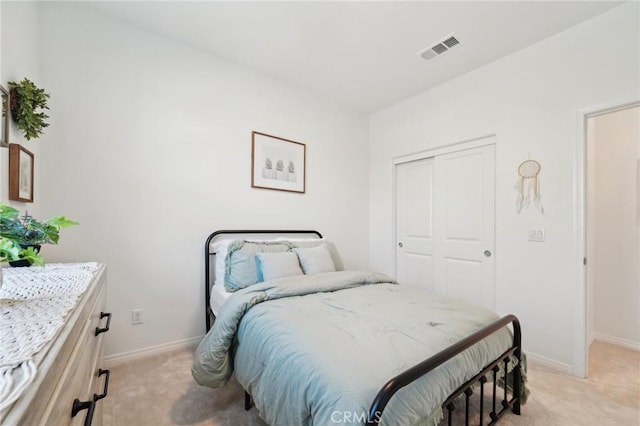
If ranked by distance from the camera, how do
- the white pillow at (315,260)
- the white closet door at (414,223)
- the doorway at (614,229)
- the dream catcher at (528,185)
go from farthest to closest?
1. the white closet door at (414,223)
2. the doorway at (614,229)
3. the white pillow at (315,260)
4. the dream catcher at (528,185)

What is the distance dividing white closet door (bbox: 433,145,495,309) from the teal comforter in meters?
1.20

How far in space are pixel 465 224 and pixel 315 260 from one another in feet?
5.50

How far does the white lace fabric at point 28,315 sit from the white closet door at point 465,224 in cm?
309

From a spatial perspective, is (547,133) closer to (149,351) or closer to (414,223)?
(414,223)

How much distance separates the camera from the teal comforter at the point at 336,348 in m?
1.02

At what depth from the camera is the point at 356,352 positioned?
1.15 metres

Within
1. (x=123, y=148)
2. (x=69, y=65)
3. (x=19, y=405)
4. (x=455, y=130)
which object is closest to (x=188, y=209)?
(x=123, y=148)

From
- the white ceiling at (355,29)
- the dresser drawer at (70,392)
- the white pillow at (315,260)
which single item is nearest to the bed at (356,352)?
the white pillow at (315,260)

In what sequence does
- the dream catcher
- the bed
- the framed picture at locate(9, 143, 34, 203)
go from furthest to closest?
the dream catcher, the framed picture at locate(9, 143, 34, 203), the bed

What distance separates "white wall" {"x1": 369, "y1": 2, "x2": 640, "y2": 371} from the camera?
6.93 feet

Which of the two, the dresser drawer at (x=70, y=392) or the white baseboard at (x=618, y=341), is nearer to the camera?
the dresser drawer at (x=70, y=392)

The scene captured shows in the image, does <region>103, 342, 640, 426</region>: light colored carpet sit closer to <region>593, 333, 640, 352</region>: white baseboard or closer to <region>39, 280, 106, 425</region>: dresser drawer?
<region>593, 333, 640, 352</region>: white baseboard

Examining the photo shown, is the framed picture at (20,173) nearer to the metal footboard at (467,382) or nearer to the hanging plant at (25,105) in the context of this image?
the hanging plant at (25,105)

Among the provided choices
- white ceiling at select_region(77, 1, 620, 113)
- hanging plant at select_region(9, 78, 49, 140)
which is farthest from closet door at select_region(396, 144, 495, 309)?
hanging plant at select_region(9, 78, 49, 140)
